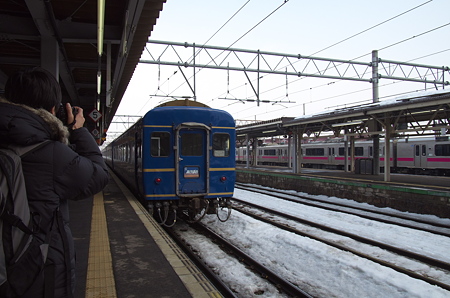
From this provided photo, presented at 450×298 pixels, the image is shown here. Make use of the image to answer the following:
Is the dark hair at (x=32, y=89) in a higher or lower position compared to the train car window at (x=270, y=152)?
lower

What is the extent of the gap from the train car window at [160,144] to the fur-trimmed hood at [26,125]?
5.83m

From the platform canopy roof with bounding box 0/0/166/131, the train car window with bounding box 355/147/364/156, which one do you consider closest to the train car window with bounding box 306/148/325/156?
the train car window with bounding box 355/147/364/156

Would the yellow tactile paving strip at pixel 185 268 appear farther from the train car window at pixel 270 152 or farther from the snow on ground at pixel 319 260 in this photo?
the train car window at pixel 270 152

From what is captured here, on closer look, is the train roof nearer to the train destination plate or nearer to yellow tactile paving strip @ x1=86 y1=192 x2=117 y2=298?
the train destination plate

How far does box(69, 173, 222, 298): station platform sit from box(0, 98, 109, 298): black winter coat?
167 centimetres

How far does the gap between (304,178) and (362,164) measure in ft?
18.4

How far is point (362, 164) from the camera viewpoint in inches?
772

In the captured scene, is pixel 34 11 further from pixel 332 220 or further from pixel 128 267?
pixel 332 220

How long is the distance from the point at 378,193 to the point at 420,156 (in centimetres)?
1402

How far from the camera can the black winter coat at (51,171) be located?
150cm

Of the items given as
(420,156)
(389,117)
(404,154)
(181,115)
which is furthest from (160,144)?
(404,154)

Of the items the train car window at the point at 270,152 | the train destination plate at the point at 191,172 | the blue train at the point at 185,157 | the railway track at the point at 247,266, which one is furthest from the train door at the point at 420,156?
the train destination plate at the point at 191,172

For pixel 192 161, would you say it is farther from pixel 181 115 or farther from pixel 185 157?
pixel 181 115

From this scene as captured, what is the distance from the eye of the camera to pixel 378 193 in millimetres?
11852
